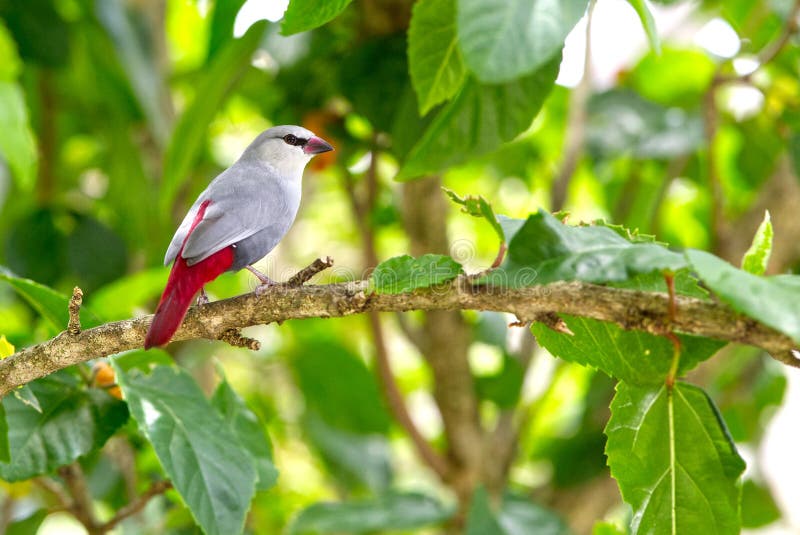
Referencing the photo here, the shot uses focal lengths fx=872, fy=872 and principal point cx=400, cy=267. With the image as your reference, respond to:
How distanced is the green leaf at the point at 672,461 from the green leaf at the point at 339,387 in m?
1.71

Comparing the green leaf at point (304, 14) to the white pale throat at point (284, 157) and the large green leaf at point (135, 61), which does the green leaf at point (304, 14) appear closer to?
the white pale throat at point (284, 157)

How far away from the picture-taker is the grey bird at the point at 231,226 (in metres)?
1.30

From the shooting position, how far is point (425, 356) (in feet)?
8.62

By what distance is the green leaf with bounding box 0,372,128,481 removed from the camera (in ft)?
4.56

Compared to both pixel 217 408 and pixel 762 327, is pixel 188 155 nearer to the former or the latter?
pixel 217 408

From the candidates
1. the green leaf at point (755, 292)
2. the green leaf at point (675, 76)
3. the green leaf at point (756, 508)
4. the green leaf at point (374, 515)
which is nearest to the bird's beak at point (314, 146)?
the green leaf at point (374, 515)

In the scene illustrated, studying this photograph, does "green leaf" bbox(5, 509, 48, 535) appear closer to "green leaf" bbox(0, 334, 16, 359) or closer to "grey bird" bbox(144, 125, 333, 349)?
"green leaf" bbox(0, 334, 16, 359)

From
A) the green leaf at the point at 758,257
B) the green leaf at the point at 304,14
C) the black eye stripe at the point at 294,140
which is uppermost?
the black eye stripe at the point at 294,140

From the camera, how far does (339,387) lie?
2832mm

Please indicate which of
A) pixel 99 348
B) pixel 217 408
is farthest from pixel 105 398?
pixel 99 348

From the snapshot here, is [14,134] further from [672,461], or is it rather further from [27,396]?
[672,461]

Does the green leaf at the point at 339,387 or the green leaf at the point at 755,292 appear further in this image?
the green leaf at the point at 339,387

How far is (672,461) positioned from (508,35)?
0.61 meters

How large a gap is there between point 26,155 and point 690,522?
1.58 metres
